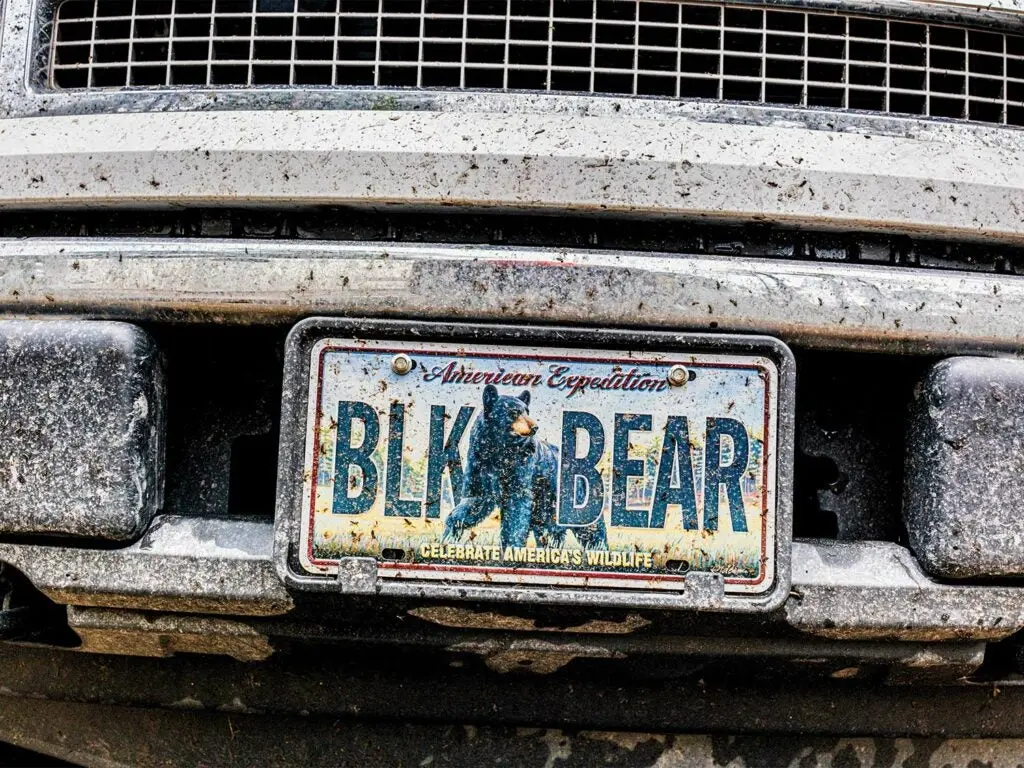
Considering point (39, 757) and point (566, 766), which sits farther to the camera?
point (39, 757)

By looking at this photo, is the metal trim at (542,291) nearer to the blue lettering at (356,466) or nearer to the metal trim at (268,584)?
the blue lettering at (356,466)

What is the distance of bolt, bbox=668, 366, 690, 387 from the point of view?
1.40 metres

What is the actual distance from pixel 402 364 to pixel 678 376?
411mm

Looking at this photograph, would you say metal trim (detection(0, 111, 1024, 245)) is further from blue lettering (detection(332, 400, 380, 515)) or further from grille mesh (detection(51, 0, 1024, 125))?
blue lettering (detection(332, 400, 380, 515))

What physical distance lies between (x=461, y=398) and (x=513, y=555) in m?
0.24

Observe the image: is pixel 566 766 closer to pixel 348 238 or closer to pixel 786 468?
pixel 786 468

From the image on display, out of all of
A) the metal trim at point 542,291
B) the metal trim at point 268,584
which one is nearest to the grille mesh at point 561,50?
the metal trim at point 542,291


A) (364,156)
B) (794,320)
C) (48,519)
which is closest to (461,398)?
(364,156)

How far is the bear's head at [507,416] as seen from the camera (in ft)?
4.55

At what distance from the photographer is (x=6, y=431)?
4.71 ft

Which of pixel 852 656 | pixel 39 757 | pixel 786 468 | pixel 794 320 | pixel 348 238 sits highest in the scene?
pixel 348 238

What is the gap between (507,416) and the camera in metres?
1.39

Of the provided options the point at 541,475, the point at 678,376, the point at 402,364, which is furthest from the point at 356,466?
the point at 678,376

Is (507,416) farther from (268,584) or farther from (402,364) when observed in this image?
(268,584)
